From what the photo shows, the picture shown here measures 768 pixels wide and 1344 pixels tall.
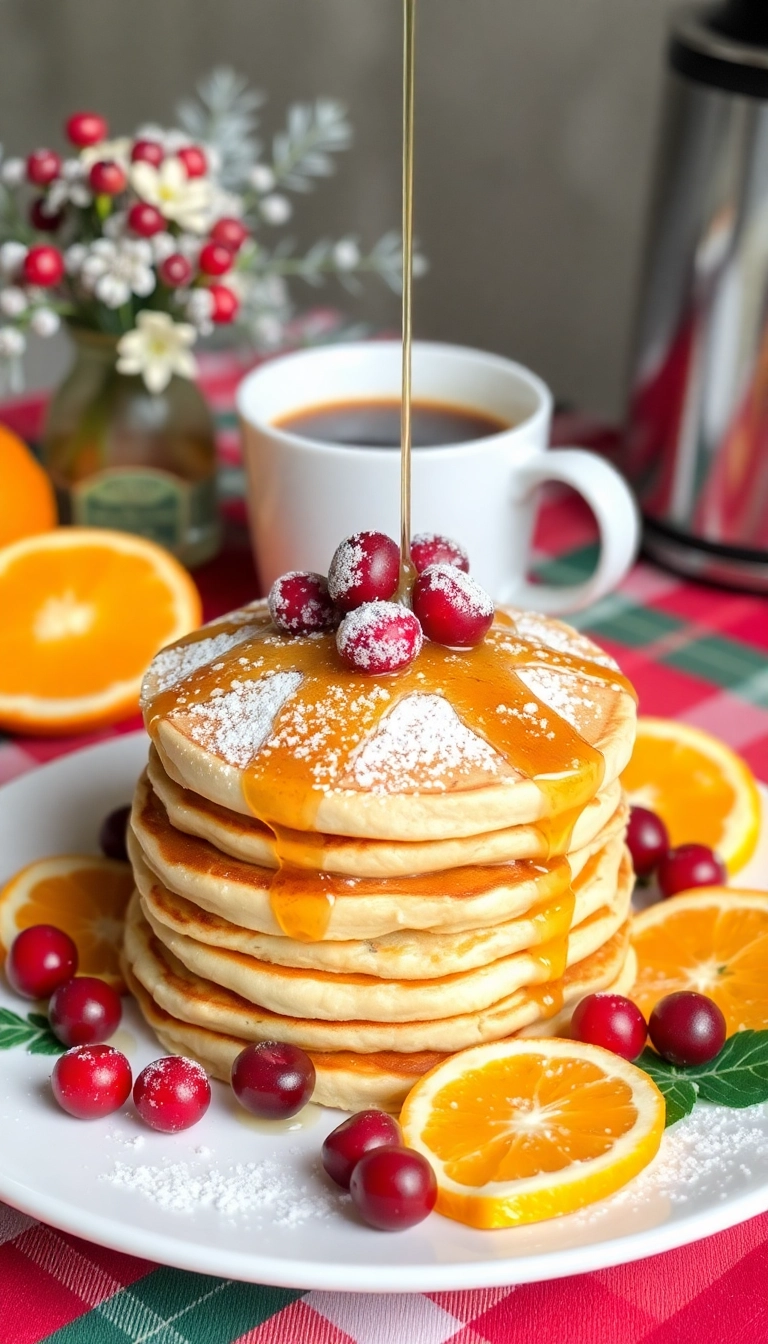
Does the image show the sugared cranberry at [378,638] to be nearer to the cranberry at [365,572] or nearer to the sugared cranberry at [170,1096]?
the cranberry at [365,572]

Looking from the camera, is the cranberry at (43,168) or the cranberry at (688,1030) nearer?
the cranberry at (688,1030)

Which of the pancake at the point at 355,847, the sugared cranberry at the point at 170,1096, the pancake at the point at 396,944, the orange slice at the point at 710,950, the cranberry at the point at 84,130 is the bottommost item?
the orange slice at the point at 710,950

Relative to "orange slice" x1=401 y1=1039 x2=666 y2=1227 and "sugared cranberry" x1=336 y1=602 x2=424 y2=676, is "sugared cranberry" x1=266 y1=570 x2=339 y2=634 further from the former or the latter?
"orange slice" x1=401 y1=1039 x2=666 y2=1227

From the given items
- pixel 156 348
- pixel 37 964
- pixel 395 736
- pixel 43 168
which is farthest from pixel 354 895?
pixel 43 168

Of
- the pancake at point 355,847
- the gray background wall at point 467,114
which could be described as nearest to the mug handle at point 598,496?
the pancake at point 355,847

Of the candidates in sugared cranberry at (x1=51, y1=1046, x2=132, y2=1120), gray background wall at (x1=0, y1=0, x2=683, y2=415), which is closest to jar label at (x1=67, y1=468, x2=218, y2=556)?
sugared cranberry at (x1=51, y1=1046, x2=132, y2=1120)

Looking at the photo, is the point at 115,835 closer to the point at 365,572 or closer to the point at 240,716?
the point at 240,716
